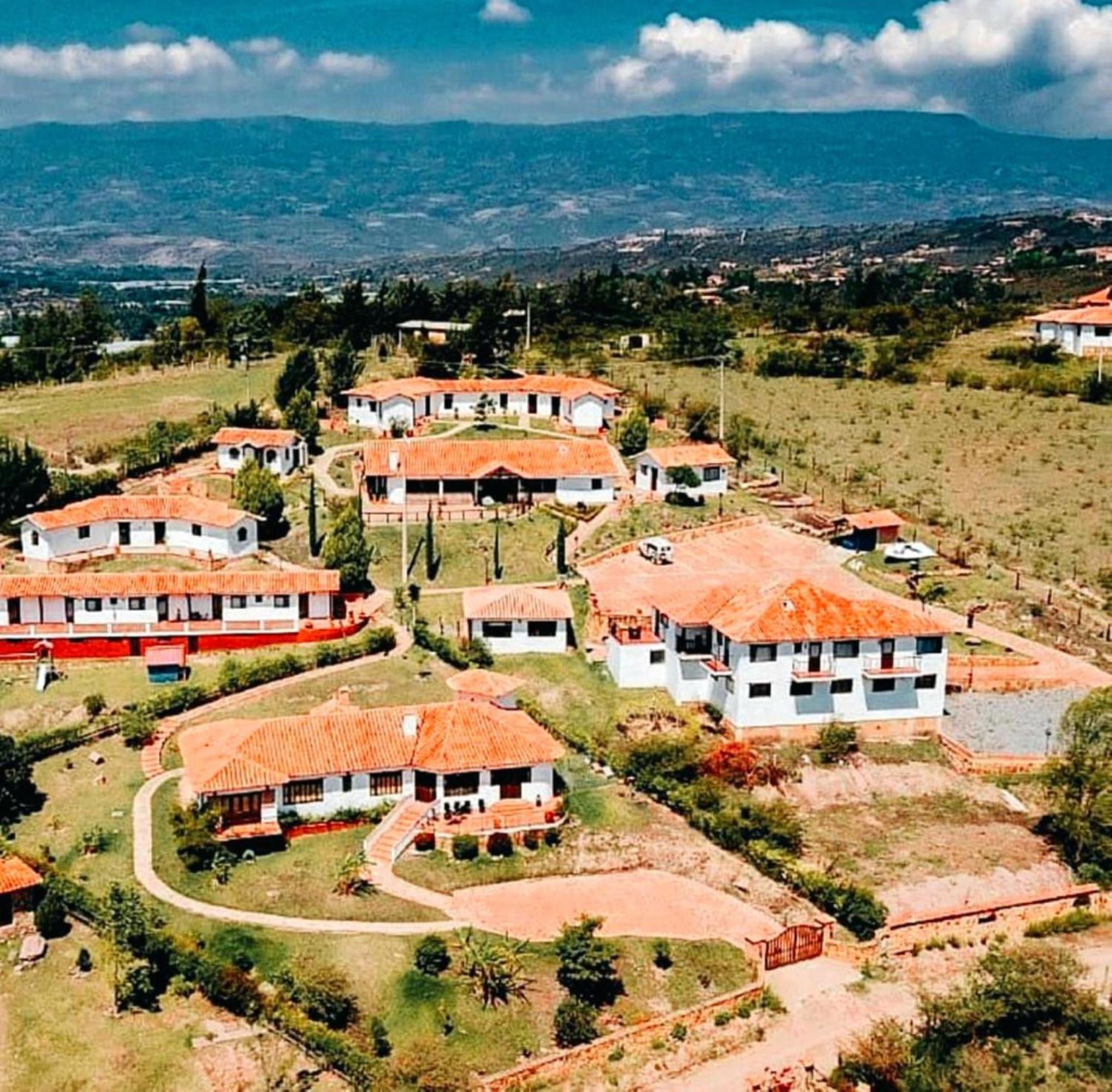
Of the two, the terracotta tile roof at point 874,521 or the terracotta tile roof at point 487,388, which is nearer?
the terracotta tile roof at point 874,521

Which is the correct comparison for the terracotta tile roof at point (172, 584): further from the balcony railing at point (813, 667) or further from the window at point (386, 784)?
the balcony railing at point (813, 667)

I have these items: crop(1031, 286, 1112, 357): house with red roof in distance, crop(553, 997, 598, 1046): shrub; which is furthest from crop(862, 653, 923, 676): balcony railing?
crop(1031, 286, 1112, 357): house with red roof in distance

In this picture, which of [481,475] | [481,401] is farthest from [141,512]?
[481,401]

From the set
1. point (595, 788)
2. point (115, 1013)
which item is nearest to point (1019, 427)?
point (595, 788)

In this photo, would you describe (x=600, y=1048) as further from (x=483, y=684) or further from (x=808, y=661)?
(x=808, y=661)

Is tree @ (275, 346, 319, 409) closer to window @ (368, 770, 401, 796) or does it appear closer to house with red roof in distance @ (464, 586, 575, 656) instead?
house with red roof in distance @ (464, 586, 575, 656)

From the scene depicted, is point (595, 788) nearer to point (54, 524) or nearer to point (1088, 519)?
point (54, 524)

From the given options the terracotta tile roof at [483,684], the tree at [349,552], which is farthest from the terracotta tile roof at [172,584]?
the terracotta tile roof at [483,684]
